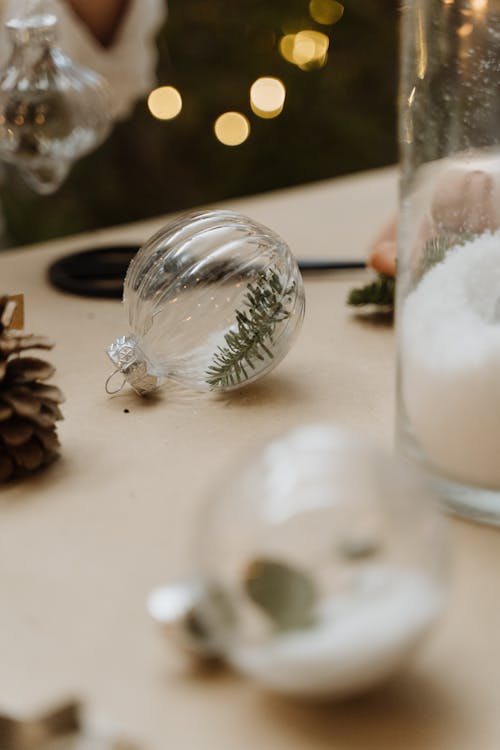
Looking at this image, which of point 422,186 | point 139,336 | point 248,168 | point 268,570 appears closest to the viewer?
point 268,570

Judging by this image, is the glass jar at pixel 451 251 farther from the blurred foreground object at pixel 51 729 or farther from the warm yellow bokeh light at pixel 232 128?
the warm yellow bokeh light at pixel 232 128

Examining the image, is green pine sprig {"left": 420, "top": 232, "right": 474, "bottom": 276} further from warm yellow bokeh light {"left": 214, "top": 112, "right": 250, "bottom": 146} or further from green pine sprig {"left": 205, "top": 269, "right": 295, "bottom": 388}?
warm yellow bokeh light {"left": 214, "top": 112, "right": 250, "bottom": 146}

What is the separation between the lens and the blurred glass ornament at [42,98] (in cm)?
71

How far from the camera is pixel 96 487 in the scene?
1.55 feet

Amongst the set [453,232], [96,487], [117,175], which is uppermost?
[453,232]

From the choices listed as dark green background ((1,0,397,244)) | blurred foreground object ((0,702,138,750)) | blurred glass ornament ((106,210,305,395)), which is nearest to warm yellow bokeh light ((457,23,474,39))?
blurred glass ornament ((106,210,305,395))

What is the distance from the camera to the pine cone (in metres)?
0.47

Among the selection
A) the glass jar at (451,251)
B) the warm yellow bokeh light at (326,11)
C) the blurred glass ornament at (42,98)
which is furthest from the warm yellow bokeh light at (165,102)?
the glass jar at (451,251)

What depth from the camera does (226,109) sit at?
1.62m

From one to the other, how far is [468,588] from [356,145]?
1.37 metres

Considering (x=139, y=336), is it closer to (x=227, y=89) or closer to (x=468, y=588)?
(x=468, y=588)

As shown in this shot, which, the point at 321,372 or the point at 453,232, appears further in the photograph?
the point at 321,372

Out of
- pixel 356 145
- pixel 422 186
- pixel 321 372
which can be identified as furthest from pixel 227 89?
pixel 422 186

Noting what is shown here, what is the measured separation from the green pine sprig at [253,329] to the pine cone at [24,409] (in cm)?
9
